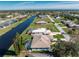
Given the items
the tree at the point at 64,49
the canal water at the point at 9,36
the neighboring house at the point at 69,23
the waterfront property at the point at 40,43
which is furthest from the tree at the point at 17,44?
the neighboring house at the point at 69,23

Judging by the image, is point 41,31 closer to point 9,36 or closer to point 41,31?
point 41,31

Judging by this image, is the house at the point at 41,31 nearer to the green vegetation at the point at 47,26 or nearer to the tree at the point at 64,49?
the green vegetation at the point at 47,26

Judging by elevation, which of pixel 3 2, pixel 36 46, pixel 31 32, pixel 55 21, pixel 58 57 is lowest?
pixel 58 57

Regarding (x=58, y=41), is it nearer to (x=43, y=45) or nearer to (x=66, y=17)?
(x=43, y=45)

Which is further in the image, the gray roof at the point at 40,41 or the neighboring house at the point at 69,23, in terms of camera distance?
the neighboring house at the point at 69,23

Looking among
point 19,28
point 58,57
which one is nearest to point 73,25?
point 58,57

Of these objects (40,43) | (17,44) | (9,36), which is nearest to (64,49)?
(40,43)
